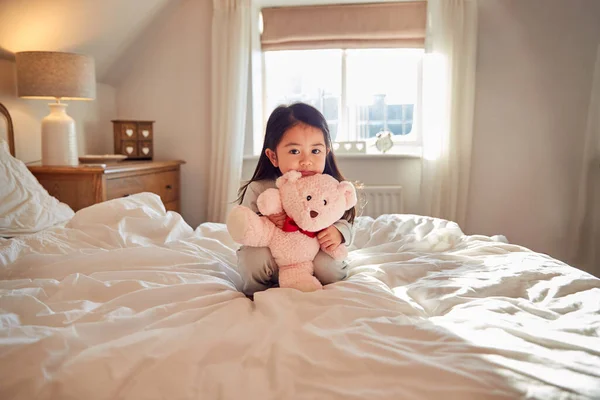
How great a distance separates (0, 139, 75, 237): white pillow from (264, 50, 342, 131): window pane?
75.4 inches

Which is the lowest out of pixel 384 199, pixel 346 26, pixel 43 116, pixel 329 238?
pixel 384 199

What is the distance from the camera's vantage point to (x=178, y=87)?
11.0 feet

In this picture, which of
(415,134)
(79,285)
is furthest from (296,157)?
(415,134)

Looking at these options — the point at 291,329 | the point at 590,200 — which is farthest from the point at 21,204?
the point at 590,200

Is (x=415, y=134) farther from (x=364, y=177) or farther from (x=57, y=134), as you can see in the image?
(x=57, y=134)

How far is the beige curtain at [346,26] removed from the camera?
10.4 feet

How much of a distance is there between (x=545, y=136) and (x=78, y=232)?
8.94 feet

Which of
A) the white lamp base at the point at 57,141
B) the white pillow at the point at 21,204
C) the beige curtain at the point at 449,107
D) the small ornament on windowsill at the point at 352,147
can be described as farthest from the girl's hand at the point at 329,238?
the small ornament on windowsill at the point at 352,147

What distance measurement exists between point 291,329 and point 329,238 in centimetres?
40

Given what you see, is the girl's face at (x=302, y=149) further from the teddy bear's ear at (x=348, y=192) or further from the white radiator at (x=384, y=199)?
the white radiator at (x=384, y=199)

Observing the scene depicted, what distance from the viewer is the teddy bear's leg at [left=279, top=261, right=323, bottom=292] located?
120cm

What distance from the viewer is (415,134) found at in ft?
11.3

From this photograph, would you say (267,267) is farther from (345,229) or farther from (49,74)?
(49,74)

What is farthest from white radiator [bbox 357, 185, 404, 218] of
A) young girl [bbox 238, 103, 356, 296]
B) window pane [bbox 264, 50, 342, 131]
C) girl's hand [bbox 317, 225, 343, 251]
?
girl's hand [bbox 317, 225, 343, 251]
